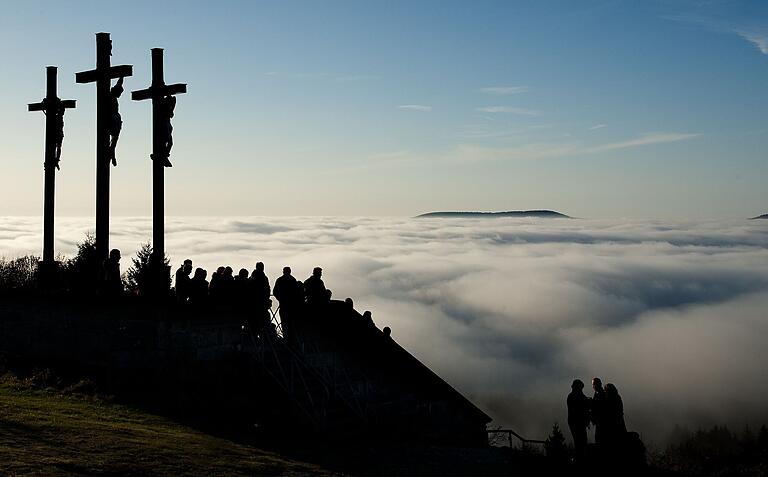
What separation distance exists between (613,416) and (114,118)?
1231 centimetres

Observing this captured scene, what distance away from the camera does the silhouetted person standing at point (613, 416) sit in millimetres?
12242

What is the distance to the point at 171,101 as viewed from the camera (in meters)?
17.8

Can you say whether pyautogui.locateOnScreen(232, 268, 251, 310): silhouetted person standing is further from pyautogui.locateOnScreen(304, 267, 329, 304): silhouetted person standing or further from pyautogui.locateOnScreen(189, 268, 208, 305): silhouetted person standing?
pyautogui.locateOnScreen(304, 267, 329, 304): silhouetted person standing

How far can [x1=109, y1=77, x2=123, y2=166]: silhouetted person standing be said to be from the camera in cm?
1802

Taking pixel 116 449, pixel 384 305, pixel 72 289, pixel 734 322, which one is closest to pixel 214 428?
pixel 116 449

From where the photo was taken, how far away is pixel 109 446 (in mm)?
10656

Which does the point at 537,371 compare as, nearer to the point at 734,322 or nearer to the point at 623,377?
the point at 623,377

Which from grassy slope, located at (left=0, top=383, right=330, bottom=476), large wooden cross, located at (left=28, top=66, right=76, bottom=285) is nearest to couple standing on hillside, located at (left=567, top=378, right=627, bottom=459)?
grassy slope, located at (left=0, top=383, right=330, bottom=476)

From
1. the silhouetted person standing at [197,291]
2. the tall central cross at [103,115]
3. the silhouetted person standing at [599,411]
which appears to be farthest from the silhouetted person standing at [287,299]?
the silhouetted person standing at [599,411]

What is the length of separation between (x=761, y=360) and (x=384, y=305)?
71.5 m

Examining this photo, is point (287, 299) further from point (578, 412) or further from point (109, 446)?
point (578, 412)

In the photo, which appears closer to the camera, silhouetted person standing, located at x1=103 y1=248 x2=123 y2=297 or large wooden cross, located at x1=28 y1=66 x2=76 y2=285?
silhouetted person standing, located at x1=103 y1=248 x2=123 y2=297

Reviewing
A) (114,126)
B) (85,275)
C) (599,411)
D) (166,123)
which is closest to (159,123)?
(166,123)

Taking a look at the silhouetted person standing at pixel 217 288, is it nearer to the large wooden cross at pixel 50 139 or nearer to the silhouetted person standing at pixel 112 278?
the silhouetted person standing at pixel 112 278
